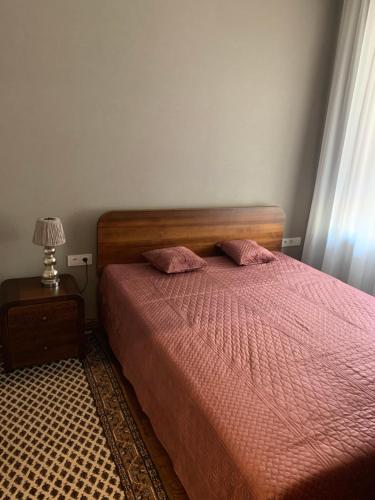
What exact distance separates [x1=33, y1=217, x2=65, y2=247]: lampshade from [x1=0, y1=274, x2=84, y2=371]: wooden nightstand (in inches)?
12.4

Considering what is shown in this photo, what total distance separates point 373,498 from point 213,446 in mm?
537

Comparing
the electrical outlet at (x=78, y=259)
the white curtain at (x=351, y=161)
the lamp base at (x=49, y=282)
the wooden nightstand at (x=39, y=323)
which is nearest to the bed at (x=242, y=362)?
the electrical outlet at (x=78, y=259)

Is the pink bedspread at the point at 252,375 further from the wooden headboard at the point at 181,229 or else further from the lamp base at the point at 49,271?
the lamp base at the point at 49,271

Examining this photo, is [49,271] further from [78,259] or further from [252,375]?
[252,375]

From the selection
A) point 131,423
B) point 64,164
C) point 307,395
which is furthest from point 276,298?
point 64,164

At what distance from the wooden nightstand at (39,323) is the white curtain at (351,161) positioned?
2199 mm

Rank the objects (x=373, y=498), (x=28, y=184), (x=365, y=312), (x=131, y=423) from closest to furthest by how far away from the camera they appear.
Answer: (x=373, y=498) → (x=131, y=423) → (x=365, y=312) → (x=28, y=184)

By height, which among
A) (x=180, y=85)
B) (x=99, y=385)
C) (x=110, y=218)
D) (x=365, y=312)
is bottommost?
(x=99, y=385)

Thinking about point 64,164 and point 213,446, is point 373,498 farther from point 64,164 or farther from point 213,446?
point 64,164

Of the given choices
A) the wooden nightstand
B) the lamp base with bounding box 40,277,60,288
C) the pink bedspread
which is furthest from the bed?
the lamp base with bounding box 40,277,60,288

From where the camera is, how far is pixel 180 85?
2750 millimetres

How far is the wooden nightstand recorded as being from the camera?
2.25m

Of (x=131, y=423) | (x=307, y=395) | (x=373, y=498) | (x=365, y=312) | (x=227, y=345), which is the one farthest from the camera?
(x=365, y=312)

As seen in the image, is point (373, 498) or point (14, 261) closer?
point (373, 498)
